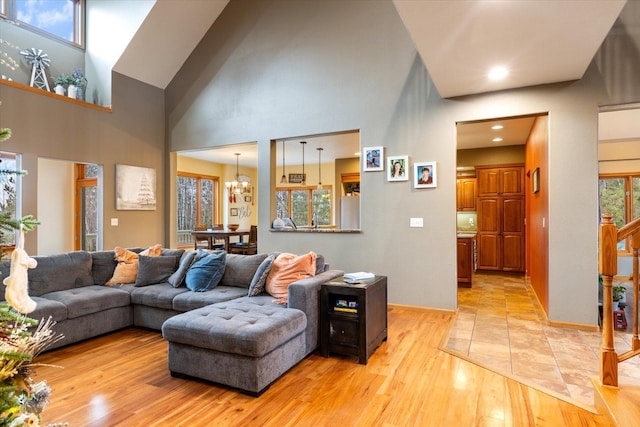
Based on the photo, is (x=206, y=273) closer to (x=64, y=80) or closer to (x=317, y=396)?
(x=317, y=396)

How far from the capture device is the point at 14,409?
112 centimetres

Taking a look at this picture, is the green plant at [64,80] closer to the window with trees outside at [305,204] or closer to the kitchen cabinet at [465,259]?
the window with trees outside at [305,204]

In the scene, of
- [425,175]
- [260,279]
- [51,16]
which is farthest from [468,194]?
[51,16]

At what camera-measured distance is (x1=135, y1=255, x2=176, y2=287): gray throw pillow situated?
4.04 metres

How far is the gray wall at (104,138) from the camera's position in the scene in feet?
15.6

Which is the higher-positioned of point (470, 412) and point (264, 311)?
point (264, 311)

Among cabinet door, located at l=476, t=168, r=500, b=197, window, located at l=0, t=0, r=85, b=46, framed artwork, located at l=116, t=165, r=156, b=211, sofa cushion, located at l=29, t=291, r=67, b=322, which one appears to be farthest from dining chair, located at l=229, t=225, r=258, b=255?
cabinet door, located at l=476, t=168, r=500, b=197

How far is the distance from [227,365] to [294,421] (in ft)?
2.07

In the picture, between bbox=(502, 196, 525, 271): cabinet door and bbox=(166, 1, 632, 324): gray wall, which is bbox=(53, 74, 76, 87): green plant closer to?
bbox=(166, 1, 632, 324): gray wall

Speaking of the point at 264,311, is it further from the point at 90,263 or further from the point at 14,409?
the point at 90,263

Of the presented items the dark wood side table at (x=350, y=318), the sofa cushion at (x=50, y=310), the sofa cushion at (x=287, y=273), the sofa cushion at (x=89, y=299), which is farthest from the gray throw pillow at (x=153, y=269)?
the dark wood side table at (x=350, y=318)

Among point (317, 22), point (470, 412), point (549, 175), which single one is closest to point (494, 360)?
point (470, 412)

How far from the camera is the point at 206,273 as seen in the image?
3.77 metres

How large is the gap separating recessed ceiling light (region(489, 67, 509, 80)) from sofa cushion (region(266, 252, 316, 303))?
2497 millimetres
